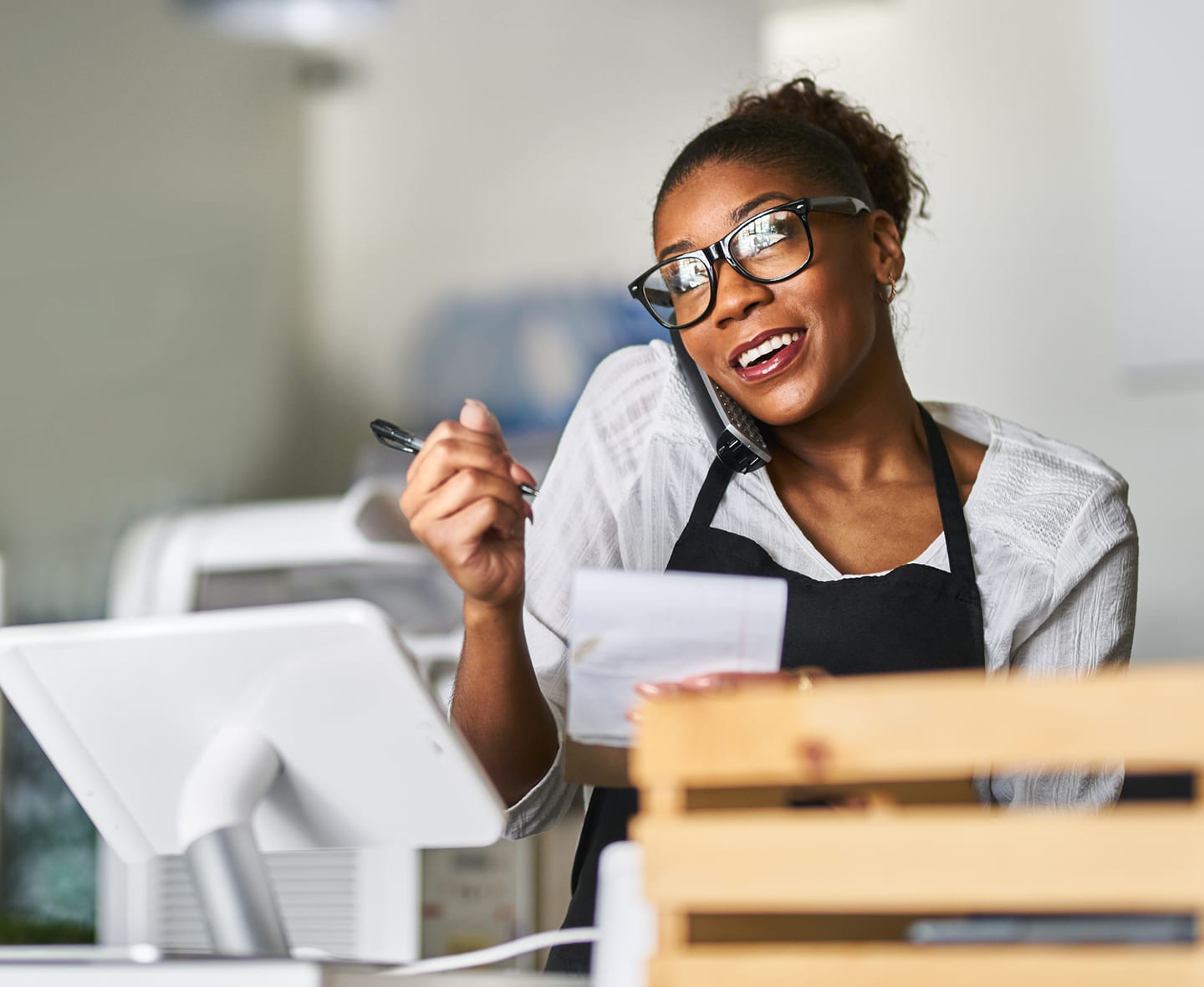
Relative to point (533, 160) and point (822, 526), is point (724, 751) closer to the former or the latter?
point (822, 526)

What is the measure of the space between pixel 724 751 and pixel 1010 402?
195 centimetres

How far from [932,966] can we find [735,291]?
0.79 meters

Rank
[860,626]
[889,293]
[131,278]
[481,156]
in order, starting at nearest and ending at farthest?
1. [860,626]
2. [889,293]
3. [131,278]
4. [481,156]

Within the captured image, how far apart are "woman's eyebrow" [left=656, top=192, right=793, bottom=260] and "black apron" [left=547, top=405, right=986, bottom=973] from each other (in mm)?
288

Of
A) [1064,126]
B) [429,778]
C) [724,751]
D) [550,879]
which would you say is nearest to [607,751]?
[429,778]

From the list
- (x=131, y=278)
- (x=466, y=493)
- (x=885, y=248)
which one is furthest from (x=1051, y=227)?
Result: (x=131, y=278)

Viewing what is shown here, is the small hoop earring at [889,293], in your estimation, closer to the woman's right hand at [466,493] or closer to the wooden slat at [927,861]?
the woman's right hand at [466,493]

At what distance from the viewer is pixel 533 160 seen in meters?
3.30

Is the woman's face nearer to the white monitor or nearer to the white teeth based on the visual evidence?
the white teeth

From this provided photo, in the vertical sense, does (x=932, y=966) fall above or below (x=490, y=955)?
above

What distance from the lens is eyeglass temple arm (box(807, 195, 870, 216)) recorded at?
127 cm

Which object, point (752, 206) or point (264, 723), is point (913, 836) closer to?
point (264, 723)

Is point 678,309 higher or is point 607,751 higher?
point 678,309

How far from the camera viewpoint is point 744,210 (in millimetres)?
1249
